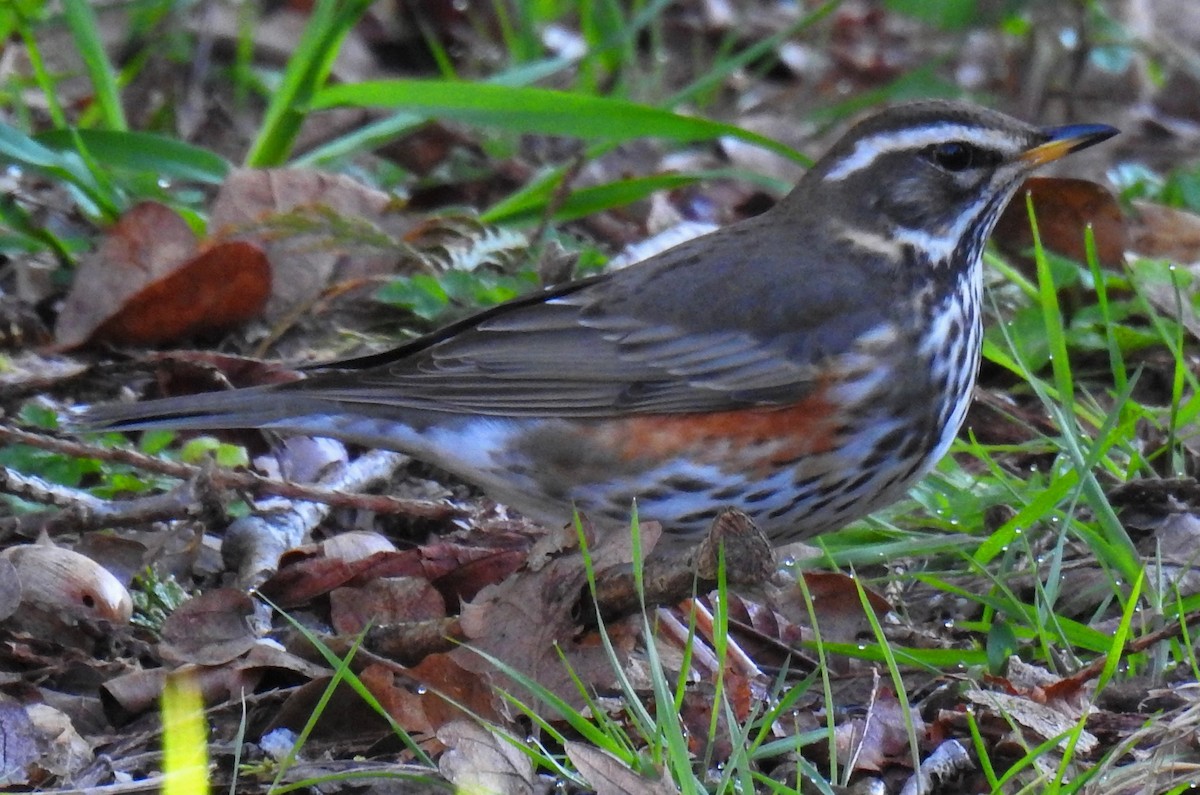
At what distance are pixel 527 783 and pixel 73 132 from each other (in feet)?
11.3

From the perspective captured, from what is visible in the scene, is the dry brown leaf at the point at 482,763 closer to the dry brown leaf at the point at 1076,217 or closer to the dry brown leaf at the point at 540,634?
the dry brown leaf at the point at 540,634

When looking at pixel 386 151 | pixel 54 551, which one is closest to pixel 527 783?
pixel 54 551

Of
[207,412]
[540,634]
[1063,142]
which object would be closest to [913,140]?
[1063,142]

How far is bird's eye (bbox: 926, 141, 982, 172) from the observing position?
5.22 m

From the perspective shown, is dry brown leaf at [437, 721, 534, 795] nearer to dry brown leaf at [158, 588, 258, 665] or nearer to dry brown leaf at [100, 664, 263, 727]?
dry brown leaf at [100, 664, 263, 727]

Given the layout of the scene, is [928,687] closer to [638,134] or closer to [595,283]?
[595,283]

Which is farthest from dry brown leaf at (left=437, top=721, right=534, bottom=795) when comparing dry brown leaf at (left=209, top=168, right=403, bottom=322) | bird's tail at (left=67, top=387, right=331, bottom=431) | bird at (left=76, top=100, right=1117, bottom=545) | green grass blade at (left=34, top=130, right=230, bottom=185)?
green grass blade at (left=34, top=130, right=230, bottom=185)

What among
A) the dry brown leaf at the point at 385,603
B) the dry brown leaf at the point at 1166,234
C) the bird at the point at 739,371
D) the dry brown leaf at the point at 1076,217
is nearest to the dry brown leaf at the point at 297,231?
the bird at the point at 739,371

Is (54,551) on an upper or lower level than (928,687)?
upper

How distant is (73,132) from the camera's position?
616 cm

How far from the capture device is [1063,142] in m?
5.15

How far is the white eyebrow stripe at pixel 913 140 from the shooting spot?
520 cm

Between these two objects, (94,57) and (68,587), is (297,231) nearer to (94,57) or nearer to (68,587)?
(94,57)

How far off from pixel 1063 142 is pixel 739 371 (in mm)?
1178
